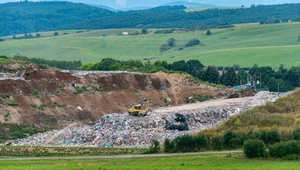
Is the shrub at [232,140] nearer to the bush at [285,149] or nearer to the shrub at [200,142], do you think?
the shrub at [200,142]

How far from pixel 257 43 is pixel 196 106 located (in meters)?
108

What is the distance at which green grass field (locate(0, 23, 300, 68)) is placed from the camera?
146 metres

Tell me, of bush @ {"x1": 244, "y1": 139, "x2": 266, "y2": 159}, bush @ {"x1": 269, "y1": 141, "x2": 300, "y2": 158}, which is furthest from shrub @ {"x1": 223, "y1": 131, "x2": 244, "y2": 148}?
bush @ {"x1": 269, "y1": 141, "x2": 300, "y2": 158}

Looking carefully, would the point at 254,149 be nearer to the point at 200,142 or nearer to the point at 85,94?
the point at 200,142

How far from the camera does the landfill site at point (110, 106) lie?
53125 mm

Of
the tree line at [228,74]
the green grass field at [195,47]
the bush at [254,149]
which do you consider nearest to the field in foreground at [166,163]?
the bush at [254,149]

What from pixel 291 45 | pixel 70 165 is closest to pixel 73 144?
pixel 70 165

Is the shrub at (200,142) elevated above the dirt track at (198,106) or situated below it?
above

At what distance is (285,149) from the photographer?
36.8 metres

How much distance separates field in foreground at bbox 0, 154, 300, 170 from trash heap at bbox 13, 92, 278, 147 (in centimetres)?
1121

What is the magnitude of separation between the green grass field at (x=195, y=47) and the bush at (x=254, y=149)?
Answer: 101658 mm

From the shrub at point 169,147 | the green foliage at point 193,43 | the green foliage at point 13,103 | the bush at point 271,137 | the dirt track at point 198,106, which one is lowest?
the green foliage at point 193,43

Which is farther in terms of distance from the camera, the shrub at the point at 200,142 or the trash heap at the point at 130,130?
the trash heap at the point at 130,130

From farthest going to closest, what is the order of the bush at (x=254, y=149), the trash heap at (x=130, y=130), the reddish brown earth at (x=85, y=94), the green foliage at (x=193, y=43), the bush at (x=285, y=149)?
the green foliage at (x=193, y=43), the reddish brown earth at (x=85, y=94), the trash heap at (x=130, y=130), the bush at (x=254, y=149), the bush at (x=285, y=149)
